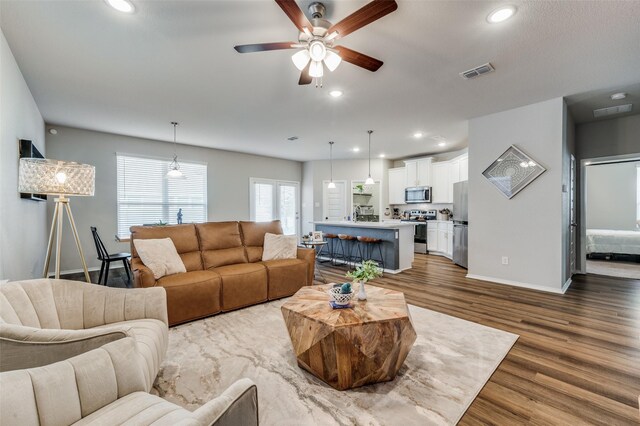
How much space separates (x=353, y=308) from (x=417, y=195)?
6.37 metres

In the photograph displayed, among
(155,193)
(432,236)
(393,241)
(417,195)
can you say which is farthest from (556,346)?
(155,193)

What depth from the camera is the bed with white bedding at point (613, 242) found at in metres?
5.92

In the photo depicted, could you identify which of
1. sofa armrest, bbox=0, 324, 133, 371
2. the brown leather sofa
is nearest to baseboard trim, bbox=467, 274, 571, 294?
the brown leather sofa

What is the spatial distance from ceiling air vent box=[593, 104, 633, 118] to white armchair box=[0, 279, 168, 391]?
20.9 ft

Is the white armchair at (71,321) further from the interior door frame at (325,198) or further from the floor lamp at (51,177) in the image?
the interior door frame at (325,198)

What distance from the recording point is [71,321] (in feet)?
5.80

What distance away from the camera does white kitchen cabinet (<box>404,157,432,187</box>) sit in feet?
25.1

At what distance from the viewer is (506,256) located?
4348 millimetres

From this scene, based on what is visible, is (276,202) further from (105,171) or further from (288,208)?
(105,171)

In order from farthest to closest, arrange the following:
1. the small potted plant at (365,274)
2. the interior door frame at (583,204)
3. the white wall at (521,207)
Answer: the interior door frame at (583,204) < the white wall at (521,207) < the small potted plant at (365,274)

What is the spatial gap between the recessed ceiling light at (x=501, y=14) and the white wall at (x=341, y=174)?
6167 millimetres

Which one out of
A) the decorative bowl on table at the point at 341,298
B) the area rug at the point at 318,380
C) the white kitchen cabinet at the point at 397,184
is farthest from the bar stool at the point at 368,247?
the decorative bowl on table at the point at 341,298

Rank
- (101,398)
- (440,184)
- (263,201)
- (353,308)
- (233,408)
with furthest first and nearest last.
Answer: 1. (263,201)
2. (440,184)
3. (353,308)
4. (101,398)
5. (233,408)

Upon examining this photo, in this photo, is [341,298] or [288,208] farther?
[288,208]
